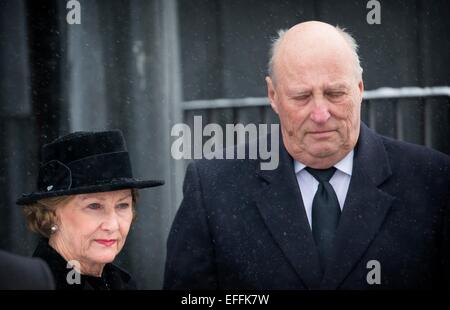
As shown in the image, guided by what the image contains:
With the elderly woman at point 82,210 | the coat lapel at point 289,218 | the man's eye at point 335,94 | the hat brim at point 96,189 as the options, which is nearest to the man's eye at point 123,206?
the elderly woman at point 82,210

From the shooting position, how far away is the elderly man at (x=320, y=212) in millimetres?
3223

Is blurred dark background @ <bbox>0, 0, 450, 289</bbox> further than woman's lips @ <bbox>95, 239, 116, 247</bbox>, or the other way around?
blurred dark background @ <bbox>0, 0, 450, 289</bbox>

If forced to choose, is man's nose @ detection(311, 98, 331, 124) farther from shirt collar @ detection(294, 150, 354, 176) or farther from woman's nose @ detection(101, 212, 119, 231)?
woman's nose @ detection(101, 212, 119, 231)

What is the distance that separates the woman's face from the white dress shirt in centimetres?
78

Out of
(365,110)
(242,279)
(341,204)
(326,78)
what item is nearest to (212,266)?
(242,279)

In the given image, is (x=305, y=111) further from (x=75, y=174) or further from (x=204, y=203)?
(x=75, y=174)

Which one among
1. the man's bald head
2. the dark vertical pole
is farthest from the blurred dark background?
the man's bald head

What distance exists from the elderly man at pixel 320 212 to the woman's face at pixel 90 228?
26 cm

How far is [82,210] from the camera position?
334 cm

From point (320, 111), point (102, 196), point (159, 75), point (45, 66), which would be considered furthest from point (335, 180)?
point (45, 66)

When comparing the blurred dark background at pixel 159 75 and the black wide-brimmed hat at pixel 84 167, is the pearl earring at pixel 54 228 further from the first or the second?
the blurred dark background at pixel 159 75

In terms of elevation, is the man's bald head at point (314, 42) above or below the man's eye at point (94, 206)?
above

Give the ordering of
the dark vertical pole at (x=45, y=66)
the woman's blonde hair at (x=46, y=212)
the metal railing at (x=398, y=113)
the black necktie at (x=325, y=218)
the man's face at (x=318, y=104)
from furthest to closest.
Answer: the dark vertical pole at (x=45, y=66) < the metal railing at (x=398, y=113) < the woman's blonde hair at (x=46, y=212) < the black necktie at (x=325, y=218) < the man's face at (x=318, y=104)

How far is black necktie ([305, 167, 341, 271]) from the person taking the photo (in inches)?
128
